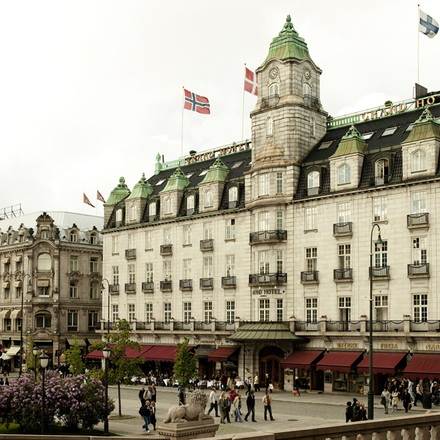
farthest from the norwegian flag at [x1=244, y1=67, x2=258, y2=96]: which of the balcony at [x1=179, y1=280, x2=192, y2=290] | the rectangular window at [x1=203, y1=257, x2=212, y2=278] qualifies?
the balcony at [x1=179, y1=280, x2=192, y2=290]

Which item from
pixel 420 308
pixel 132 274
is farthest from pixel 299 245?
pixel 132 274

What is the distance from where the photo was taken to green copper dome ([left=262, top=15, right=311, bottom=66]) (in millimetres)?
61719

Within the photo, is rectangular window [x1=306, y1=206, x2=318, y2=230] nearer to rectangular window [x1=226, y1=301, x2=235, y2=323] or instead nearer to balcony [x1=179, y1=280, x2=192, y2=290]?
rectangular window [x1=226, y1=301, x2=235, y2=323]

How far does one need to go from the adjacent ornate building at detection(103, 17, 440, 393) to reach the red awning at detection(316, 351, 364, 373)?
112 mm

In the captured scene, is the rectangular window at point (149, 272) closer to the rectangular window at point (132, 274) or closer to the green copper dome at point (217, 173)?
the rectangular window at point (132, 274)

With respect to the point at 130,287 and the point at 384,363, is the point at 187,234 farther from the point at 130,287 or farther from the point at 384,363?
the point at 384,363

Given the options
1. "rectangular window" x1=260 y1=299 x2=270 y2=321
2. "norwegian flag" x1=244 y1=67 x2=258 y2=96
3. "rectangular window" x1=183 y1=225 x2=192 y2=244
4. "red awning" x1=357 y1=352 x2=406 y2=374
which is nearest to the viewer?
"red awning" x1=357 y1=352 x2=406 y2=374

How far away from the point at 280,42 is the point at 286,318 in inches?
1009

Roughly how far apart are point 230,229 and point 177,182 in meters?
10.1

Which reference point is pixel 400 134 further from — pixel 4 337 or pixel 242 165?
pixel 4 337

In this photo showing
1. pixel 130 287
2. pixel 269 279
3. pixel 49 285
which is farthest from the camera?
pixel 49 285

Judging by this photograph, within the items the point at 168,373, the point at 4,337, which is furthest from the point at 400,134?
the point at 4,337

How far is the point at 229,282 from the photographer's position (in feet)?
209

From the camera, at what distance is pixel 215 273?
65.3 metres
